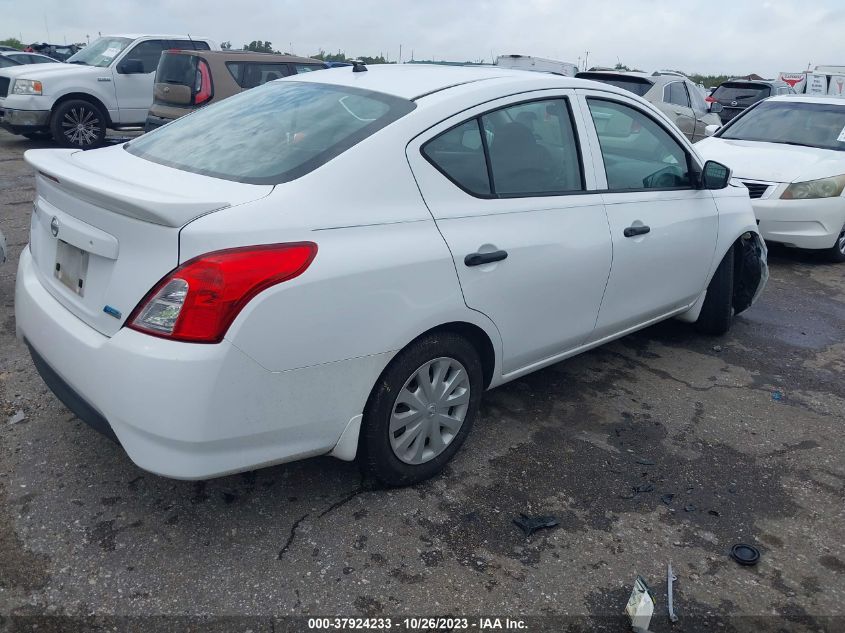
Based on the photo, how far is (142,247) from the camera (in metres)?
2.40

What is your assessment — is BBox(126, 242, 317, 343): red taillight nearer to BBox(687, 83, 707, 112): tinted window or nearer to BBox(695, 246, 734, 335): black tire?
BBox(695, 246, 734, 335): black tire

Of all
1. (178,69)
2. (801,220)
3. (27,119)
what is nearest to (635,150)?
(801,220)

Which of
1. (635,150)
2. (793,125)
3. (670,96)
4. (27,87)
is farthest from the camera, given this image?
(670,96)

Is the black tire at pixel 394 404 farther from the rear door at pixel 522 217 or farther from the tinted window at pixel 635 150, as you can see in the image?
the tinted window at pixel 635 150

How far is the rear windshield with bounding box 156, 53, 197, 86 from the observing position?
9.53 meters

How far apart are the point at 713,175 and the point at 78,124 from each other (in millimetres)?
10664

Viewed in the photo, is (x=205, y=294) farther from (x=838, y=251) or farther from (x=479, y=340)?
(x=838, y=251)

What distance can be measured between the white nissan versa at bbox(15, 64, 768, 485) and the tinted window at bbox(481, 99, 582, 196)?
0.04 ft

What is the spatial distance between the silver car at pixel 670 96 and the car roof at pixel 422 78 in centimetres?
908

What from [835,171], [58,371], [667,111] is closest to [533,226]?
[58,371]

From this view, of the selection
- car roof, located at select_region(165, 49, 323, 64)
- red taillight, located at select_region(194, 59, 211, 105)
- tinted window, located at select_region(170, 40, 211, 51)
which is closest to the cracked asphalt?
red taillight, located at select_region(194, 59, 211, 105)

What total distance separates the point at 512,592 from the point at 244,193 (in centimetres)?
168

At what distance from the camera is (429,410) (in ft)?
9.87

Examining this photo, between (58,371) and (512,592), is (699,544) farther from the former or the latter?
(58,371)
